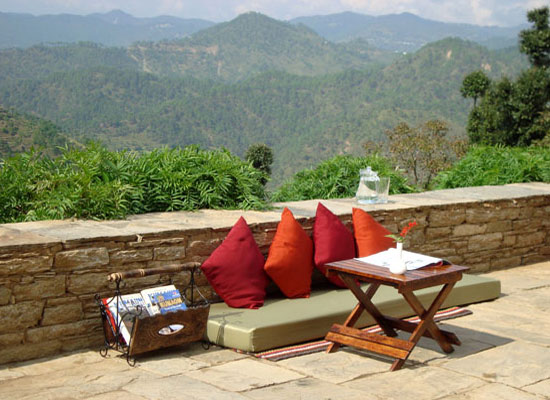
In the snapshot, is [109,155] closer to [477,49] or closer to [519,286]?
[519,286]

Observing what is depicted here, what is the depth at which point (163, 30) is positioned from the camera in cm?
16675

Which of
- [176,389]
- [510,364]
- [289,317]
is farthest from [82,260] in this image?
[510,364]

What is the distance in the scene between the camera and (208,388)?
9.05 feet

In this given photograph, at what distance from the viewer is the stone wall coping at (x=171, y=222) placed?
3.30 metres

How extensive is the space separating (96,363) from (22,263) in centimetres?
59

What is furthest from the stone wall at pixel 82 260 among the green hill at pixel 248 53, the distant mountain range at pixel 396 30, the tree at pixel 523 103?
the distant mountain range at pixel 396 30

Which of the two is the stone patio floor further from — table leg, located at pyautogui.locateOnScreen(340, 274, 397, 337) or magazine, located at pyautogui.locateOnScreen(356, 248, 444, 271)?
magazine, located at pyautogui.locateOnScreen(356, 248, 444, 271)

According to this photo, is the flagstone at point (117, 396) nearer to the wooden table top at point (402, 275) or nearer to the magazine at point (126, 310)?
A: the magazine at point (126, 310)

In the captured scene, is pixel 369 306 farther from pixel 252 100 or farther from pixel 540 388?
pixel 252 100

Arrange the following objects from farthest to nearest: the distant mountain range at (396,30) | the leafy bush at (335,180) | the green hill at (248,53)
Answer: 1. the distant mountain range at (396,30)
2. the green hill at (248,53)
3. the leafy bush at (335,180)

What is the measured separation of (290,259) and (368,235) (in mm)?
643

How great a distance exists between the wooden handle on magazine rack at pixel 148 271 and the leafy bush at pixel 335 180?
8.29 ft

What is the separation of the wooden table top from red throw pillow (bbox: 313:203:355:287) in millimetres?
538

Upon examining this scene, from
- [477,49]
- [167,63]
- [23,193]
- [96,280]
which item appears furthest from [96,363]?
[167,63]
